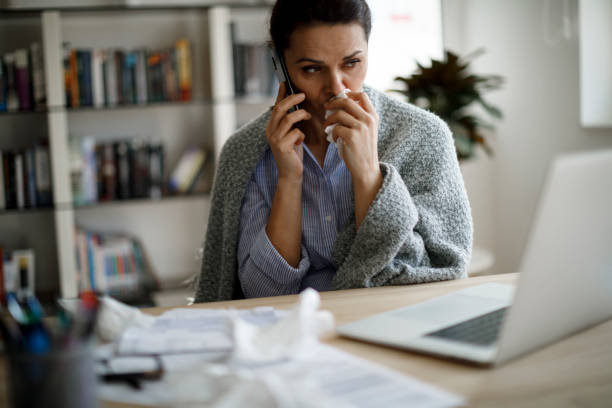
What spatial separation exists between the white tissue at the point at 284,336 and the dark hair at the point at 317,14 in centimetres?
78

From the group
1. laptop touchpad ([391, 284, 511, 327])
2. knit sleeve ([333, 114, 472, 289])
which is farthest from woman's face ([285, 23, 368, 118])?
laptop touchpad ([391, 284, 511, 327])

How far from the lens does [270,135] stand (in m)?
1.43

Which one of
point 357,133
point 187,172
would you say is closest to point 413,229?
point 357,133

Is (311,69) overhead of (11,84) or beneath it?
beneath

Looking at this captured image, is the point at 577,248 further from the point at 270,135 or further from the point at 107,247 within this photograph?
the point at 107,247

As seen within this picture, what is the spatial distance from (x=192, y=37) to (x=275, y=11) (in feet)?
6.27

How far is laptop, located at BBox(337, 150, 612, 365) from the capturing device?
666 millimetres

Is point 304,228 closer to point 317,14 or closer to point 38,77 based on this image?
point 317,14

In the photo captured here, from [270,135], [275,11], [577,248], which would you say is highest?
[275,11]

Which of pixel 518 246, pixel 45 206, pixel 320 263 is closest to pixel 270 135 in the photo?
pixel 320 263

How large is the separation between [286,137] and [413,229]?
1.15ft

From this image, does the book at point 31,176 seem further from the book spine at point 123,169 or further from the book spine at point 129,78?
the book spine at point 129,78

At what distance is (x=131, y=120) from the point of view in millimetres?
3307

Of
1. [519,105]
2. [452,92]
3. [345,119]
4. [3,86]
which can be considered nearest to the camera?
[345,119]
